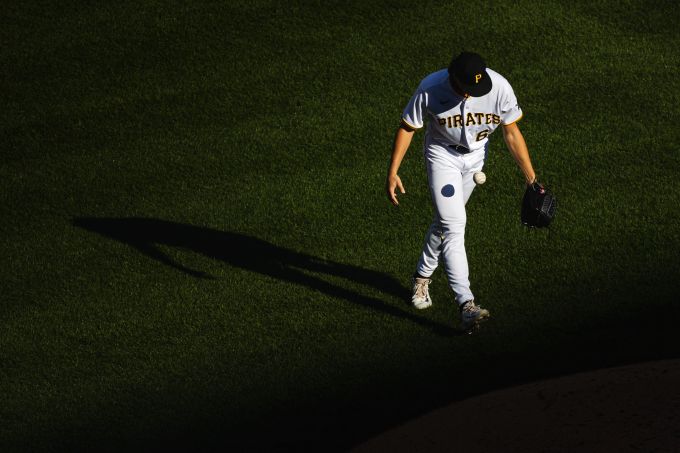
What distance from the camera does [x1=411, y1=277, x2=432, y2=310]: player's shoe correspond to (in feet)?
21.7

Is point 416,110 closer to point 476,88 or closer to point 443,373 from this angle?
point 476,88

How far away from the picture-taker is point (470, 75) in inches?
223

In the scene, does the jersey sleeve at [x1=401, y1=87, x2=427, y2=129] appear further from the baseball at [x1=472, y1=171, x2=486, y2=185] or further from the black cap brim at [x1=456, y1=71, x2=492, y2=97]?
the baseball at [x1=472, y1=171, x2=486, y2=185]

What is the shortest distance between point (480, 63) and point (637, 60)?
369 cm

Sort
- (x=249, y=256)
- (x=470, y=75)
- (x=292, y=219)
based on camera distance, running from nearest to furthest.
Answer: (x=470, y=75) → (x=249, y=256) → (x=292, y=219)

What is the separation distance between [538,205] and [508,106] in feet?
2.27

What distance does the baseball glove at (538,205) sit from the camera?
6.16 metres

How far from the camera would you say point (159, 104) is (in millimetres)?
9023

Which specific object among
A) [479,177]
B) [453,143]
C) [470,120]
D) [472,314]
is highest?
[470,120]

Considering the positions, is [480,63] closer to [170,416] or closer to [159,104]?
[170,416]

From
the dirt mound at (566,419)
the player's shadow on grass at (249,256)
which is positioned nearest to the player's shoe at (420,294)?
the player's shadow on grass at (249,256)

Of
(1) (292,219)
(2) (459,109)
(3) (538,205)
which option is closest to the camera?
(2) (459,109)

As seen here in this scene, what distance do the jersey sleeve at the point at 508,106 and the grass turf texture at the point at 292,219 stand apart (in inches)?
51.8

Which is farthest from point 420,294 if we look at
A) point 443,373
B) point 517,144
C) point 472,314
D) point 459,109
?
point 459,109
